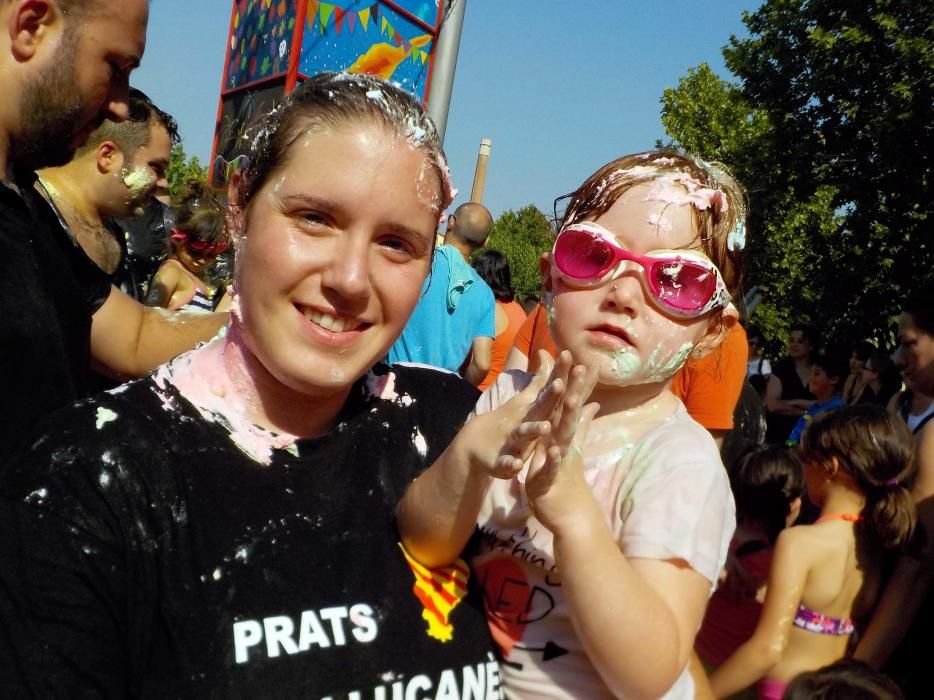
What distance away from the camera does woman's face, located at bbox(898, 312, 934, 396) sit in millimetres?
4691

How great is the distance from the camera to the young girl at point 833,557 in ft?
11.0

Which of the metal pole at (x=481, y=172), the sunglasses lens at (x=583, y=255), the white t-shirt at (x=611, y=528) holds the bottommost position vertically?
the white t-shirt at (x=611, y=528)

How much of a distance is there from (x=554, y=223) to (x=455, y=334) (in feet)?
9.24

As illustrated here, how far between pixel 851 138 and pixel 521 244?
4105cm

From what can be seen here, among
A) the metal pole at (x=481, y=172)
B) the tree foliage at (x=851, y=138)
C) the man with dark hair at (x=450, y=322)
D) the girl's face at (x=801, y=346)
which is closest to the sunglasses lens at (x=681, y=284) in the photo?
the man with dark hair at (x=450, y=322)

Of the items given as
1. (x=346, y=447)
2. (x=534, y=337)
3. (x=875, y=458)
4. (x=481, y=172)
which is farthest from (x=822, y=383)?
(x=481, y=172)

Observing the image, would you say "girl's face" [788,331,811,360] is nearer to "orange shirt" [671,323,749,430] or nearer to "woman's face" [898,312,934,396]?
"woman's face" [898,312,934,396]

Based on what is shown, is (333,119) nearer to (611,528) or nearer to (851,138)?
(611,528)

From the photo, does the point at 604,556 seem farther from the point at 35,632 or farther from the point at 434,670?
the point at 35,632

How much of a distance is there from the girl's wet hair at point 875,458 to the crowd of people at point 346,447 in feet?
6.61

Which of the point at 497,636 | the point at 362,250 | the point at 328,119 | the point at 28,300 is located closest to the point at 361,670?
the point at 497,636

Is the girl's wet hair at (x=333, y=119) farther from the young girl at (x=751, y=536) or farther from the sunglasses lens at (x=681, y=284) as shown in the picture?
the young girl at (x=751, y=536)

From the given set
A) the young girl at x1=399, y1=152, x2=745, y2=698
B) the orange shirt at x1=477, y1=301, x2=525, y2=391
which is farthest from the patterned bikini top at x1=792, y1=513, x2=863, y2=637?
the orange shirt at x1=477, y1=301, x2=525, y2=391

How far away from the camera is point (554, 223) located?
242cm
